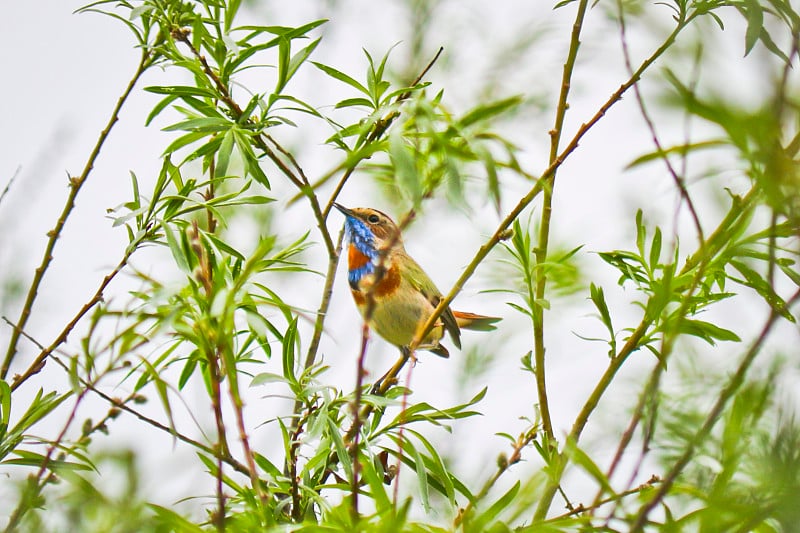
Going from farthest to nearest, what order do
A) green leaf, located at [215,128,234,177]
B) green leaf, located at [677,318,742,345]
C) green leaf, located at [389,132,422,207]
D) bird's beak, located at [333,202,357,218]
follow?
bird's beak, located at [333,202,357,218] → green leaf, located at [677,318,742,345] → green leaf, located at [215,128,234,177] → green leaf, located at [389,132,422,207]

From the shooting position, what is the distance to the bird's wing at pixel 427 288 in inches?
151

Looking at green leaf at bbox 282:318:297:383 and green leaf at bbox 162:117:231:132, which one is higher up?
green leaf at bbox 162:117:231:132

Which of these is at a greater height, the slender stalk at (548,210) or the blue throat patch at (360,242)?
the blue throat patch at (360,242)

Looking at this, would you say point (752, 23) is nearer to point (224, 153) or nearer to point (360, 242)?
point (224, 153)

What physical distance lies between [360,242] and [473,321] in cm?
66

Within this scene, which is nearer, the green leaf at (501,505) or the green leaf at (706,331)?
the green leaf at (501,505)

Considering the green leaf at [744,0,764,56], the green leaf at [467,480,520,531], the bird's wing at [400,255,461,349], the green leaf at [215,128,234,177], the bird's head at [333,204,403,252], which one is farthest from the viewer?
the bird's head at [333,204,403,252]

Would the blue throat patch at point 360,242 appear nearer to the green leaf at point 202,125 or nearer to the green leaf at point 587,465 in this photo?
the green leaf at point 202,125

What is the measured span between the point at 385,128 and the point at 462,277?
0.44 m

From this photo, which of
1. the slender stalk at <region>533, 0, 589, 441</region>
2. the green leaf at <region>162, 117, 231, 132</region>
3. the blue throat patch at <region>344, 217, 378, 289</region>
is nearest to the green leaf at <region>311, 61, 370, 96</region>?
the green leaf at <region>162, 117, 231, 132</region>

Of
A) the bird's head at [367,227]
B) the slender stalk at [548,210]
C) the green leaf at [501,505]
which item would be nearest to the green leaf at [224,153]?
the slender stalk at [548,210]

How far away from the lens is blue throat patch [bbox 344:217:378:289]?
13.6 ft

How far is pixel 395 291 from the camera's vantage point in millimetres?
3930

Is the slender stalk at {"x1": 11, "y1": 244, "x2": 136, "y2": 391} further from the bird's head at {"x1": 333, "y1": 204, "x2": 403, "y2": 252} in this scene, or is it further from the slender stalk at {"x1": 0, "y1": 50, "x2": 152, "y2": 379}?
the bird's head at {"x1": 333, "y1": 204, "x2": 403, "y2": 252}
